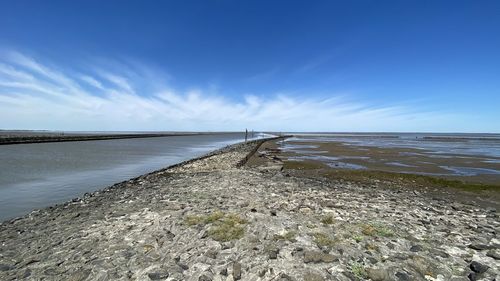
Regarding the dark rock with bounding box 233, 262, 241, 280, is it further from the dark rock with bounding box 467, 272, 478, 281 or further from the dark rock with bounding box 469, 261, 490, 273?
the dark rock with bounding box 469, 261, 490, 273

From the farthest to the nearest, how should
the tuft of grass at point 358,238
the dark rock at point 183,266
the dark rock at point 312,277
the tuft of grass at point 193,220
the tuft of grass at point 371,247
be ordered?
the tuft of grass at point 193,220 < the tuft of grass at point 358,238 < the tuft of grass at point 371,247 < the dark rock at point 183,266 < the dark rock at point 312,277

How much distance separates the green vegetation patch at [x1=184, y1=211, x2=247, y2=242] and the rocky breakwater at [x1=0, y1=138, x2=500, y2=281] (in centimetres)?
3

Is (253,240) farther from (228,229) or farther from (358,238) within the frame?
(358,238)

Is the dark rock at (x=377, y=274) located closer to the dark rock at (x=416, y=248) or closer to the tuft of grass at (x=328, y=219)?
the dark rock at (x=416, y=248)

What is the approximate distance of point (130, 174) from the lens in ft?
82.1

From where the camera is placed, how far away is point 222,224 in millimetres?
9102

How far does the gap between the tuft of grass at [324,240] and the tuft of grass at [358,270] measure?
0.96 metres

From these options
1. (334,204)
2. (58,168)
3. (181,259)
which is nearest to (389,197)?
(334,204)

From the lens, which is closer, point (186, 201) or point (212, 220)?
point (212, 220)

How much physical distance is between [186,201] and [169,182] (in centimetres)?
561

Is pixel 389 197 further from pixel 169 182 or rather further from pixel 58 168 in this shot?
pixel 58 168

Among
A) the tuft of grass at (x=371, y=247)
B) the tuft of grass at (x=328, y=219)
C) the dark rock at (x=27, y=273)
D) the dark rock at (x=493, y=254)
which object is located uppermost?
the tuft of grass at (x=328, y=219)

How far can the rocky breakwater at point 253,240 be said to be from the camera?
652 centimetres

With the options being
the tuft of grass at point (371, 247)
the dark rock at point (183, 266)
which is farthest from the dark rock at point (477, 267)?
the dark rock at point (183, 266)
